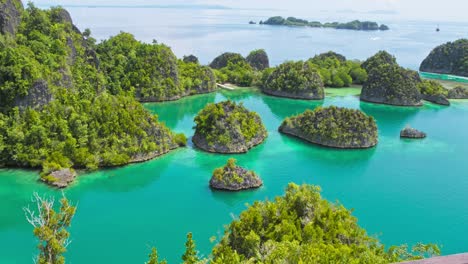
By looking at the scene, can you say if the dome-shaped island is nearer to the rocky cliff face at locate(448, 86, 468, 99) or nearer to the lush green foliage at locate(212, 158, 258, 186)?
the lush green foliage at locate(212, 158, 258, 186)

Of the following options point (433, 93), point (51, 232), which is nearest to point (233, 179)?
point (51, 232)

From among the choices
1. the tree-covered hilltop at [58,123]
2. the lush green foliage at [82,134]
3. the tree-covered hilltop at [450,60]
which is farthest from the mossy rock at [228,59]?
the tree-covered hilltop at [450,60]

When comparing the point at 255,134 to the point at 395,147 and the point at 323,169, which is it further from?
the point at 395,147

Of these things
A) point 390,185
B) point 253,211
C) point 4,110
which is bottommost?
point 390,185

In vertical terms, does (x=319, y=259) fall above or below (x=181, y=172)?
above

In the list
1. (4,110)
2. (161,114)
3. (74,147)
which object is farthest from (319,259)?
(161,114)

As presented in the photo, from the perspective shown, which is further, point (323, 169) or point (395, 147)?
point (395, 147)

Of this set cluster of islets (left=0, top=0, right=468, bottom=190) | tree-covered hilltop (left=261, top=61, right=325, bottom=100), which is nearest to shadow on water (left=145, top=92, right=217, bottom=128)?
cluster of islets (left=0, top=0, right=468, bottom=190)
